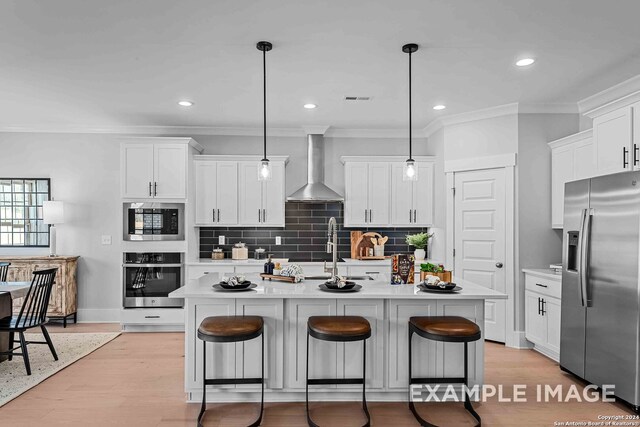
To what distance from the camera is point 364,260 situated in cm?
570

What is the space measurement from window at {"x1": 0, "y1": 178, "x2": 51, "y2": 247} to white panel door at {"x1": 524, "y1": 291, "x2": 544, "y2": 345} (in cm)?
630

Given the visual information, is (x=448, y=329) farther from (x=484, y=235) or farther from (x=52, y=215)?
(x=52, y=215)

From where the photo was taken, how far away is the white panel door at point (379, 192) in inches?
225

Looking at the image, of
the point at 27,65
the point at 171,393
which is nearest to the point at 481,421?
the point at 171,393

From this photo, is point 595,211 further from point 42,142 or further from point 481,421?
point 42,142

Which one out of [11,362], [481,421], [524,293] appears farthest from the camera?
[524,293]

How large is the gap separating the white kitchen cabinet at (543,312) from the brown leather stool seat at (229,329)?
2968mm

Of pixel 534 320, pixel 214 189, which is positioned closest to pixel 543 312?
pixel 534 320

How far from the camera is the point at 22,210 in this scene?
5.78 metres

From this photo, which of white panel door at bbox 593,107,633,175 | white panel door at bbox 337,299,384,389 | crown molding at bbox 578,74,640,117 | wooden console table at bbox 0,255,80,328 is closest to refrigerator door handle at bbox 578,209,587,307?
white panel door at bbox 593,107,633,175

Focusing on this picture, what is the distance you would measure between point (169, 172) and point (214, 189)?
61cm

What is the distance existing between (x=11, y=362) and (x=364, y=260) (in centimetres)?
409

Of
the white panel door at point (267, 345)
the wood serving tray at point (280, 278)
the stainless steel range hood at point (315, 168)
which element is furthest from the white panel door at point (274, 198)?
the white panel door at point (267, 345)

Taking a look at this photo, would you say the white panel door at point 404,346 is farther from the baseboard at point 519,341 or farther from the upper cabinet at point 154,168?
the upper cabinet at point 154,168
